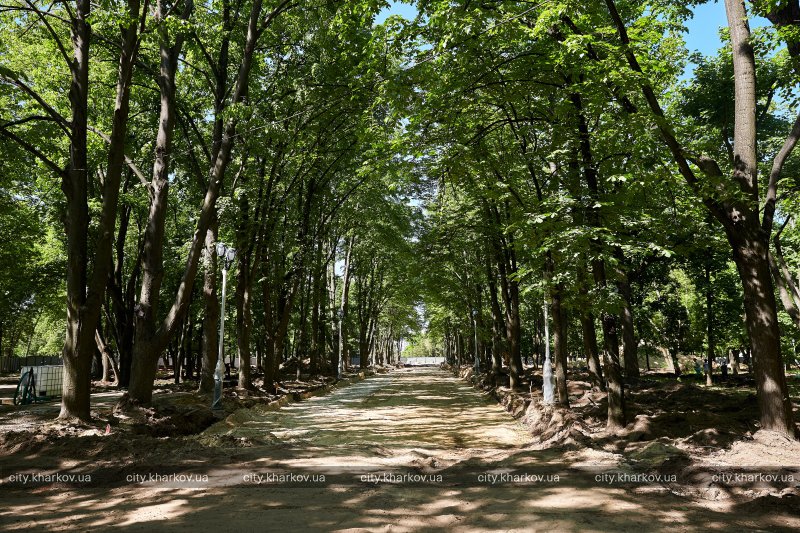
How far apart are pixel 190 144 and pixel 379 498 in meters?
14.0

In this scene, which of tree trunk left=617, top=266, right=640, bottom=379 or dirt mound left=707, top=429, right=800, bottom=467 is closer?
dirt mound left=707, top=429, right=800, bottom=467

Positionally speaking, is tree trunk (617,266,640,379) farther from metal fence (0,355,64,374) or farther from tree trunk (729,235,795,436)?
metal fence (0,355,64,374)

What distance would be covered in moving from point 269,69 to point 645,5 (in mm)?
13123

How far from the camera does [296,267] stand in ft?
69.3

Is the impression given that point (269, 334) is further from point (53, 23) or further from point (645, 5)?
point (645, 5)

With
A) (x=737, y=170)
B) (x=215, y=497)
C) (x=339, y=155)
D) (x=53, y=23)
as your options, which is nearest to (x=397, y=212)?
(x=339, y=155)

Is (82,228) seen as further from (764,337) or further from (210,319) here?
(764,337)

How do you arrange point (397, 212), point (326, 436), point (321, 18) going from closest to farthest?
point (326, 436), point (321, 18), point (397, 212)

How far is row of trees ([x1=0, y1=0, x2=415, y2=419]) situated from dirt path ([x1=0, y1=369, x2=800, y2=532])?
4816 millimetres

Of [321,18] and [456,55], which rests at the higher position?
[321,18]

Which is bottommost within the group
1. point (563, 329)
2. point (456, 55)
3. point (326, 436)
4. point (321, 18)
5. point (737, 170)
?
point (326, 436)

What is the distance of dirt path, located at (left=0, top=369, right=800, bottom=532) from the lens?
5.14 m

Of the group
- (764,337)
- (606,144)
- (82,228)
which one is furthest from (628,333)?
(82,228)

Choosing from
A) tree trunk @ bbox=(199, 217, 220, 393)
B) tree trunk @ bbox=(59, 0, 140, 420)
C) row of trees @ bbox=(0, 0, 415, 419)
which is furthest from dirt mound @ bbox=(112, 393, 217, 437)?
tree trunk @ bbox=(199, 217, 220, 393)
